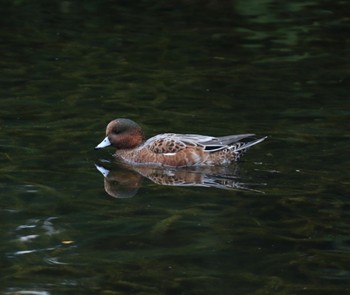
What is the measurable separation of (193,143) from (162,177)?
1.87 ft

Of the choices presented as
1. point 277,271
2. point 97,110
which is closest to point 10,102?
point 97,110

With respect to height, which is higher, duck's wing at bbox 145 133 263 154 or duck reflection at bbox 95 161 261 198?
duck's wing at bbox 145 133 263 154

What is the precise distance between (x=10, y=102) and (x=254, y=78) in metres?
3.23

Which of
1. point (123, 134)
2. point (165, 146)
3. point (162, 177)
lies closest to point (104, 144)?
point (123, 134)

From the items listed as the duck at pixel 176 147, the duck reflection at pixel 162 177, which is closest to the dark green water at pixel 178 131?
the duck reflection at pixel 162 177

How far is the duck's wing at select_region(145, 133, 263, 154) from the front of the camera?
447 inches

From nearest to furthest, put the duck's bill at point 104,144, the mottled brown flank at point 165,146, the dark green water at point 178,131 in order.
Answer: the dark green water at point 178,131, the mottled brown flank at point 165,146, the duck's bill at point 104,144

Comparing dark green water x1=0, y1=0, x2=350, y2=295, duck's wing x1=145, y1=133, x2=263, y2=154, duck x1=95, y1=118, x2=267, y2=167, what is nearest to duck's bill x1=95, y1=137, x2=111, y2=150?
duck x1=95, y1=118, x2=267, y2=167

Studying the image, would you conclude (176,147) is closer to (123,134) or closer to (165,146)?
(165,146)

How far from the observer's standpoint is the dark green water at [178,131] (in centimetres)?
835

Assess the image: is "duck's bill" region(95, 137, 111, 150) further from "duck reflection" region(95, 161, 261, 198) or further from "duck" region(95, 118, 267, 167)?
"duck reflection" region(95, 161, 261, 198)

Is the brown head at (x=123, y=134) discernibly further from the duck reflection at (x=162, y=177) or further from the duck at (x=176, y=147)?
the duck reflection at (x=162, y=177)

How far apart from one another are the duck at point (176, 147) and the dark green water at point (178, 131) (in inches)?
7.5

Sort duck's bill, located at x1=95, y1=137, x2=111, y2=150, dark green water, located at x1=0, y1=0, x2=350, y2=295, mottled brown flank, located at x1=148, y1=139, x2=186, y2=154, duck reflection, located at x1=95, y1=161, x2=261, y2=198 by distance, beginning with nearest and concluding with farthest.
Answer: dark green water, located at x1=0, y1=0, x2=350, y2=295, duck reflection, located at x1=95, y1=161, x2=261, y2=198, mottled brown flank, located at x1=148, y1=139, x2=186, y2=154, duck's bill, located at x1=95, y1=137, x2=111, y2=150
